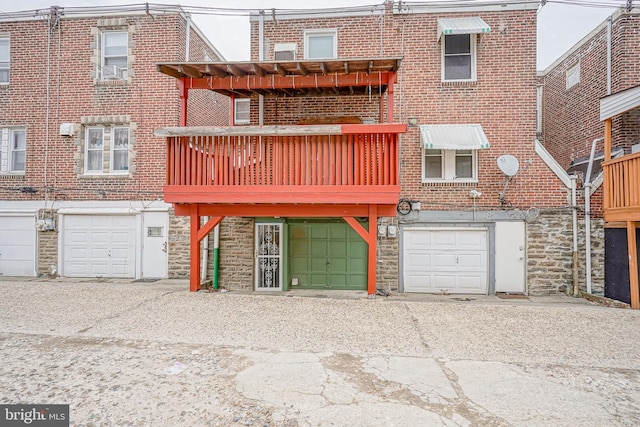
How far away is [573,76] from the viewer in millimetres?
12141

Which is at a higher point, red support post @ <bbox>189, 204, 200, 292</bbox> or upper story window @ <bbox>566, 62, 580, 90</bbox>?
upper story window @ <bbox>566, 62, 580, 90</bbox>

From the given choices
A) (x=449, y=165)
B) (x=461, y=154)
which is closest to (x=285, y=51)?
(x=449, y=165)

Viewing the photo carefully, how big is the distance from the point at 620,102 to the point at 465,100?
3372mm

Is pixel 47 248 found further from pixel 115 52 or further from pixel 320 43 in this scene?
pixel 320 43

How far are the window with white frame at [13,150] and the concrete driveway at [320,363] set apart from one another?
608cm

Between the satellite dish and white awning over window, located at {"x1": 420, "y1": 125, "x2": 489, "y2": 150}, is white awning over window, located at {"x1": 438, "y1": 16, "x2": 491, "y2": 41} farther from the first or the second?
the satellite dish

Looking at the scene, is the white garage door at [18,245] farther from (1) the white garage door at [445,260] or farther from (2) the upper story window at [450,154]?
(2) the upper story window at [450,154]

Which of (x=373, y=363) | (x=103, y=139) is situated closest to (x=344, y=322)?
(x=373, y=363)

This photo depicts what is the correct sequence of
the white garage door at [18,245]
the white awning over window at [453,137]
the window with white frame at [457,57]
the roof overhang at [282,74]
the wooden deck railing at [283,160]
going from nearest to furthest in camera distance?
1. the wooden deck railing at [283,160]
2. the roof overhang at [282,74]
3. the white awning over window at [453,137]
4. the window with white frame at [457,57]
5. the white garage door at [18,245]

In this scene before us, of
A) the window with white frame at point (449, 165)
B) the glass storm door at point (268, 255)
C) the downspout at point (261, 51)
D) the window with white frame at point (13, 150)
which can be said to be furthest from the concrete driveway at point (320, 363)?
the window with white frame at point (13, 150)

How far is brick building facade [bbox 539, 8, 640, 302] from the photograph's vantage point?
9.54 m

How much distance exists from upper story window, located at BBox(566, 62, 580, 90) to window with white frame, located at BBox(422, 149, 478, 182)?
534 cm

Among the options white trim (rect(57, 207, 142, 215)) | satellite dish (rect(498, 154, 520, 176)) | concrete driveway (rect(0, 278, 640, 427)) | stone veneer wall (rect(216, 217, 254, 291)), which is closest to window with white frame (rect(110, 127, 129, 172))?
white trim (rect(57, 207, 142, 215))

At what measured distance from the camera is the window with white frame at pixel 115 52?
11117 millimetres
